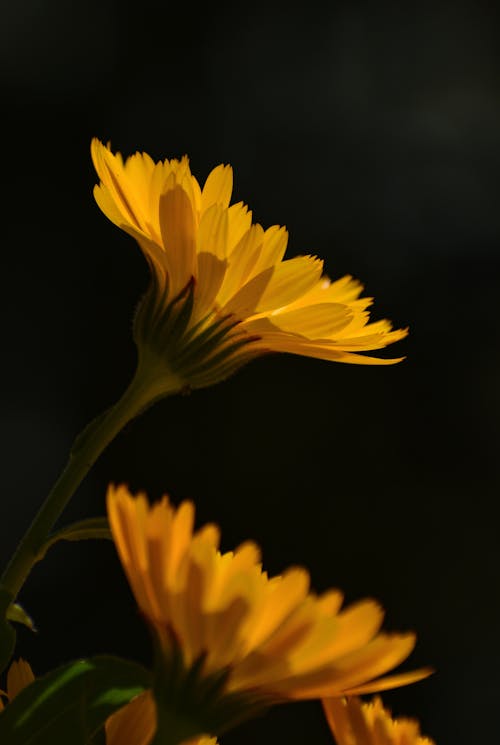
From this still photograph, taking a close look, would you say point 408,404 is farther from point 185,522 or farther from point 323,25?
point 185,522

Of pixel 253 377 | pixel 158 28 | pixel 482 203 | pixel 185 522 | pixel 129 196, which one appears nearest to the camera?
pixel 185 522

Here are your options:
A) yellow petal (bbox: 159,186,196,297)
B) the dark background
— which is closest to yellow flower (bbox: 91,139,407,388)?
yellow petal (bbox: 159,186,196,297)

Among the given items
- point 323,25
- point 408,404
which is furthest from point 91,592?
point 323,25

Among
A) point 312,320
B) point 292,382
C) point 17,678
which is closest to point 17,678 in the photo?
point 17,678

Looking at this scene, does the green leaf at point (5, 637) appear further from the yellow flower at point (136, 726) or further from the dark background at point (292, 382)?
the dark background at point (292, 382)

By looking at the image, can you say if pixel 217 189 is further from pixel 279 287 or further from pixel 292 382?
pixel 292 382
